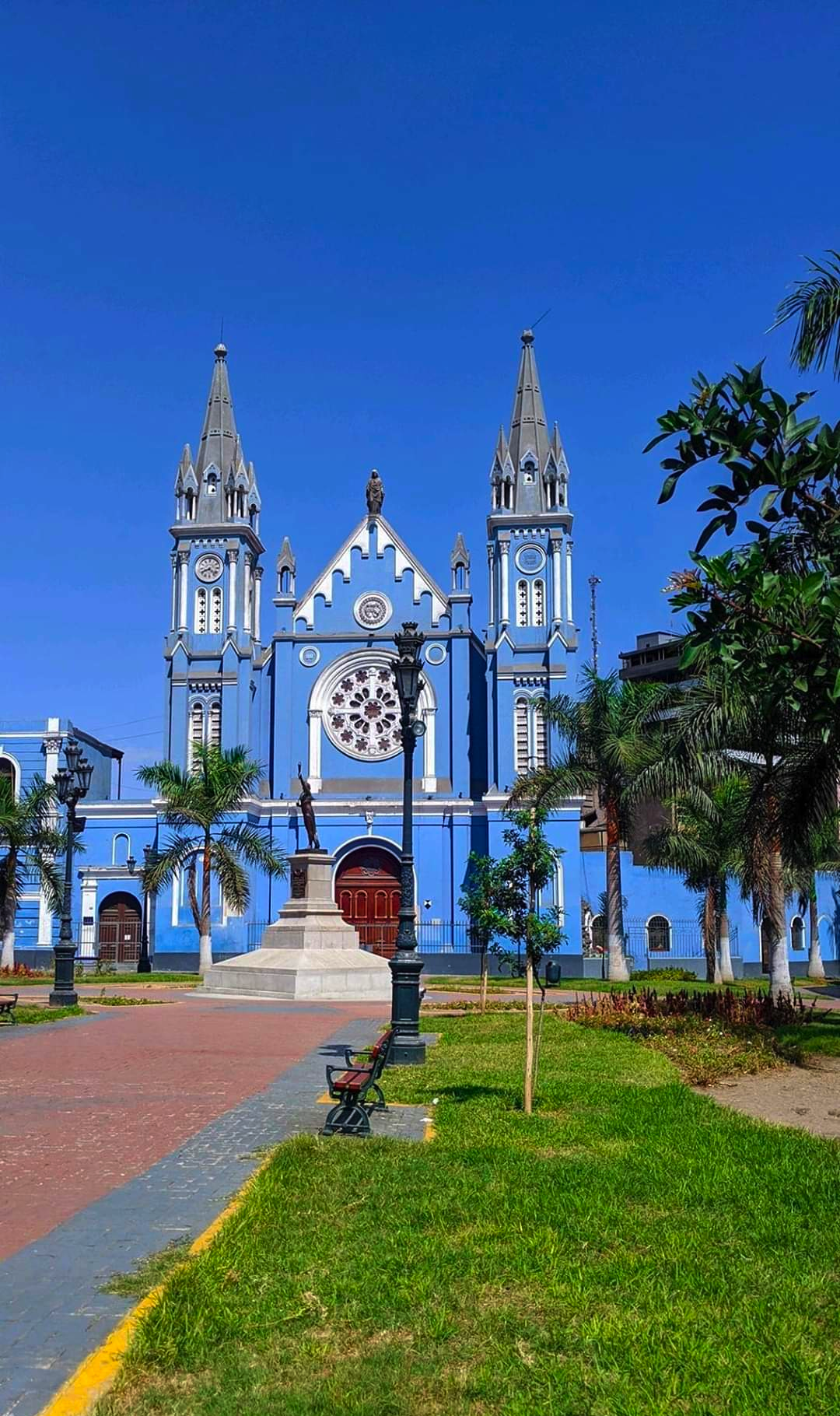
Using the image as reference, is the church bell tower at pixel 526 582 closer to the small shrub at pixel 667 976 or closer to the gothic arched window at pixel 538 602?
the gothic arched window at pixel 538 602

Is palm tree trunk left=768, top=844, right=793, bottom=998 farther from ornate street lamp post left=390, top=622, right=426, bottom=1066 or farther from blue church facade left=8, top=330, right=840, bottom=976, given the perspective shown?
blue church facade left=8, top=330, right=840, bottom=976

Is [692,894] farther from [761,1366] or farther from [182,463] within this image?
[761,1366]

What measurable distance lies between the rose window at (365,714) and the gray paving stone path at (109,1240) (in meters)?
35.1

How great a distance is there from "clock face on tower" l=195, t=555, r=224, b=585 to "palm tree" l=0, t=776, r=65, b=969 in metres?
11.1

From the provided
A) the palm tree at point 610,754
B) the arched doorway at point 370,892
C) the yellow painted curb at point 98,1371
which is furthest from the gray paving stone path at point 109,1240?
the arched doorway at point 370,892

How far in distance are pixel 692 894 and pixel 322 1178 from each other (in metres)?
38.6

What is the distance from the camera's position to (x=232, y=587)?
1850 inches

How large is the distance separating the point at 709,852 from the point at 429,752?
13788 mm

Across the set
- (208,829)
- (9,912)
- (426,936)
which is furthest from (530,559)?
(9,912)

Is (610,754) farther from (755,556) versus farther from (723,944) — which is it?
(755,556)

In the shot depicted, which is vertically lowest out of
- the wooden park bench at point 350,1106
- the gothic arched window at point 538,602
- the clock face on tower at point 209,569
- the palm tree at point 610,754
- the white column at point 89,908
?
the wooden park bench at point 350,1106

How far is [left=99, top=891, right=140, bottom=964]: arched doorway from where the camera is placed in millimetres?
45531

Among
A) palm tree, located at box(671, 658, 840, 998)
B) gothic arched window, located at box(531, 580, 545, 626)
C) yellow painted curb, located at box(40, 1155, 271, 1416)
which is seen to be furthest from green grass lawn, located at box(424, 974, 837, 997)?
→ yellow painted curb, located at box(40, 1155, 271, 1416)

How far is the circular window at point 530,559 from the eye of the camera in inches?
1823
